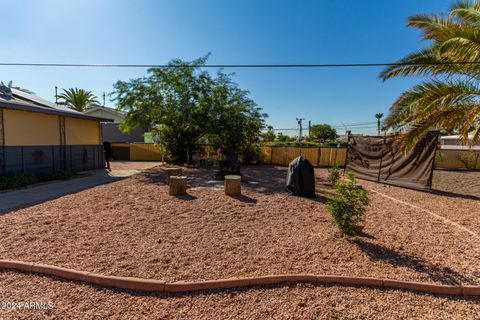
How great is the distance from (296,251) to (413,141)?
5459mm

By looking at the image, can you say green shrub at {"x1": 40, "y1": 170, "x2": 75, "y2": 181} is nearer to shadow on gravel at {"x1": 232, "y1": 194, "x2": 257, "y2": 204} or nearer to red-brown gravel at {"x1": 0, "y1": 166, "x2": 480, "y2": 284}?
red-brown gravel at {"x1": 0, "y1": 166, "x2": 480, "y2": 284}

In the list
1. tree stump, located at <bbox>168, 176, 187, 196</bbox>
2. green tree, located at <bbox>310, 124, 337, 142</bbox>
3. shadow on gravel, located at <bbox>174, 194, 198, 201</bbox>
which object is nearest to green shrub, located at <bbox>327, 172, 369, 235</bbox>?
shadow on gravel, located at <bbox>174, 194, 198, 201</bbox>

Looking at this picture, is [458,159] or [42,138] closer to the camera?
[42,138]

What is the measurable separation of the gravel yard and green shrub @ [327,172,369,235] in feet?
0.85

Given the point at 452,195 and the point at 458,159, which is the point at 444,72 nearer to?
the point at 452,195

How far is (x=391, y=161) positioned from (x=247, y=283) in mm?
8902

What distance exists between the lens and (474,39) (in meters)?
5.12

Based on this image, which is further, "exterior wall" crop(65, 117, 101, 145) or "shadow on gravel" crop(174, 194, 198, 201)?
"exterior wall" crop(65, 117, 101, 145)

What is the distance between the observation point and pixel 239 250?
139 inches

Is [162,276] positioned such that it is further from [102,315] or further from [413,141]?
[413,141]

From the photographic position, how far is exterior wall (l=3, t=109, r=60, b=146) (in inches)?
341

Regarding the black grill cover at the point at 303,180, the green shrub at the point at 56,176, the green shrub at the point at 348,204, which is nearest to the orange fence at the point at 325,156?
the black grill cover at the point at 303,180

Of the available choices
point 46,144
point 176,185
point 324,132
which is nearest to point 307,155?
point 176,185

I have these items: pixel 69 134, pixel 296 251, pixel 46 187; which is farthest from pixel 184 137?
pixel 296 251
